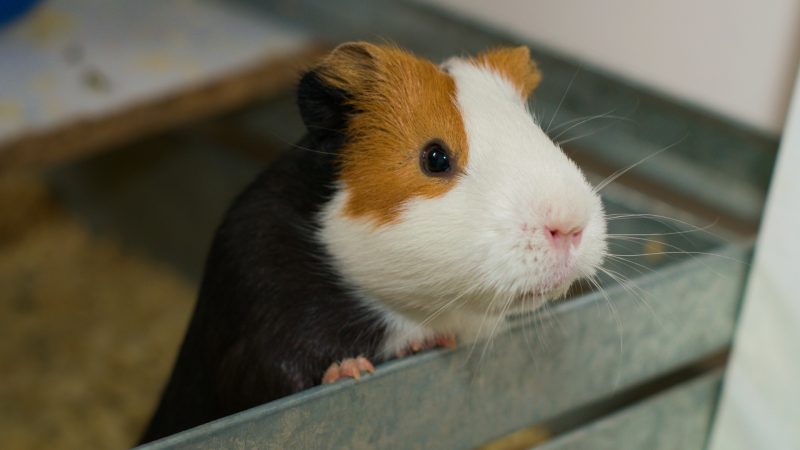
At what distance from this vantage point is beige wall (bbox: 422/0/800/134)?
187 cm

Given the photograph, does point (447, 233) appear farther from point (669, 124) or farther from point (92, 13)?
point (92, 13)

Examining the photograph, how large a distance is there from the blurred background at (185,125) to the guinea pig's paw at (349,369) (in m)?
0.56

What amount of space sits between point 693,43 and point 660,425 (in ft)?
2.60

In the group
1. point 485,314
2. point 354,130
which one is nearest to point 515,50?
point 354,130

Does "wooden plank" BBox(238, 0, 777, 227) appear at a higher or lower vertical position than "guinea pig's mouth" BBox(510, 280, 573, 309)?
lower

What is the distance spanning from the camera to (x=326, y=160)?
1255mm

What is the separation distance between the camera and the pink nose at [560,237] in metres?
1.10

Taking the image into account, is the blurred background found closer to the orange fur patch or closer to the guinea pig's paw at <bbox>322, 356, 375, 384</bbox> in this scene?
the orange fur patch

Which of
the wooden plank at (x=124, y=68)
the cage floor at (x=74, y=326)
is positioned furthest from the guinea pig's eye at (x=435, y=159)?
the cage floor at (x=74, y=326)

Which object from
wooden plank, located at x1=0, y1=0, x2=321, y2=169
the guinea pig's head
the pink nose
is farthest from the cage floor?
the pink nose

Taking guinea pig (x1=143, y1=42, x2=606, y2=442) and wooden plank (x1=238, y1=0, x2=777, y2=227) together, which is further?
wooden plank (x1=238, y1=0, x2=777, y2=227)

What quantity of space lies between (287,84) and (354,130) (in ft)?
4.50

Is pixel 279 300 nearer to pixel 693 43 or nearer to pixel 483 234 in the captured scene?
pixel 483 234

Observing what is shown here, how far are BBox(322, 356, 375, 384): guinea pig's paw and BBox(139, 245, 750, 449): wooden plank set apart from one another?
0.01 meters
